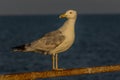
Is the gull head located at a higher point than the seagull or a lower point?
higher

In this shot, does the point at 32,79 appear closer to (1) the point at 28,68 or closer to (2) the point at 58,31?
(2) the point at 58,31

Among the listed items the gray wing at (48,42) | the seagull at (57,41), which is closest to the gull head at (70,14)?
the seagull at (57,41)

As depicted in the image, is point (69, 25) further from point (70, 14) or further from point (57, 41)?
point (57, 41)

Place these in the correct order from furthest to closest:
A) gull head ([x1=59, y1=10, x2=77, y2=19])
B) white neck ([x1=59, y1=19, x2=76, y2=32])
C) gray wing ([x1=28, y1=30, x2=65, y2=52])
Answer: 1. gray wing ([x1=28, y1=30, x2=65, y2=52])
2. gull head ([x1=59, y1=10, x2=77, y2=19])
3. white neck ([x1=59, y1=19, x2=76, y2=32])

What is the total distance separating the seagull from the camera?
7148mm

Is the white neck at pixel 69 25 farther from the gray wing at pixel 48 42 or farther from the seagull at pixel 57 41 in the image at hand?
the gray wing at pixel 48 42

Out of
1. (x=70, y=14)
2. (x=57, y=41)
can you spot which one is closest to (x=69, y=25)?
(x=70, y=14)

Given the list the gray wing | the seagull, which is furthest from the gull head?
the gray wing

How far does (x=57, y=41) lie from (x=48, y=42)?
0.42ft

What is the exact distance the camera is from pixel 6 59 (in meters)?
38.1

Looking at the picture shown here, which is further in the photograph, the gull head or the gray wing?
the gray wing

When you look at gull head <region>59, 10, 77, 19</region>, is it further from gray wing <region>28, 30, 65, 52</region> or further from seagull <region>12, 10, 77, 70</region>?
gray wing <region>28, 30, 65, 52</region>

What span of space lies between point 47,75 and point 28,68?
26093 millimetres

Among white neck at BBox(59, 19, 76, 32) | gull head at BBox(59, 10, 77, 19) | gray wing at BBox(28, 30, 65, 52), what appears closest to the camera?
white neck at BBox(59, 19, 76, 32)
